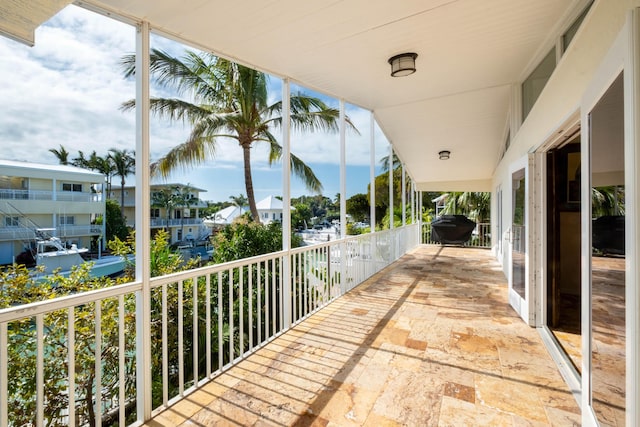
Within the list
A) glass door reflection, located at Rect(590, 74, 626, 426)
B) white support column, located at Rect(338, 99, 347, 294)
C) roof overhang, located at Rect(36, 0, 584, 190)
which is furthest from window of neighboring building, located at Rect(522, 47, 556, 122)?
white support column, located at Rect(338, 99, 347, 294)

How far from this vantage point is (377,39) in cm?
278

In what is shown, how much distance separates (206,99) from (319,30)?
5162 millimetres

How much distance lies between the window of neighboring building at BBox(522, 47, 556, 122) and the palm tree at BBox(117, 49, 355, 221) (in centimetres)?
460

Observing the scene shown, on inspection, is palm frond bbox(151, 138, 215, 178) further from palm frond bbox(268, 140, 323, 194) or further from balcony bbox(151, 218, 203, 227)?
palm frond bbox(268, 140, 323, 194)

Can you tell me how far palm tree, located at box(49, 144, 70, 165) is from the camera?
2148mm

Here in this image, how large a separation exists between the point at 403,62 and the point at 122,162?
2857 mm

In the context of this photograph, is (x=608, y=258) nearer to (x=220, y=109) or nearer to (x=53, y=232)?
(x=53, y=232)

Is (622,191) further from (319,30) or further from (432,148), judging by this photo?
(432,148)

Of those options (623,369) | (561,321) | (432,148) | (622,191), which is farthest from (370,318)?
(432,148)

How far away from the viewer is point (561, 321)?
3.39 m

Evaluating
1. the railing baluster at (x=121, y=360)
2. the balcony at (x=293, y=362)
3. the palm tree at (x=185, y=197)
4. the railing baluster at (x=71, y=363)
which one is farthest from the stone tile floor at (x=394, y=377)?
the palm tree at (x=185, y=197)

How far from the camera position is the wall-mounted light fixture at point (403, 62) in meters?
3.08

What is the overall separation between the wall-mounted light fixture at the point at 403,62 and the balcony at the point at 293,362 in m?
2.27

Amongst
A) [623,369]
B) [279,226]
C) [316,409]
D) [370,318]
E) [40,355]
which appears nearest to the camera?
[623,369]
